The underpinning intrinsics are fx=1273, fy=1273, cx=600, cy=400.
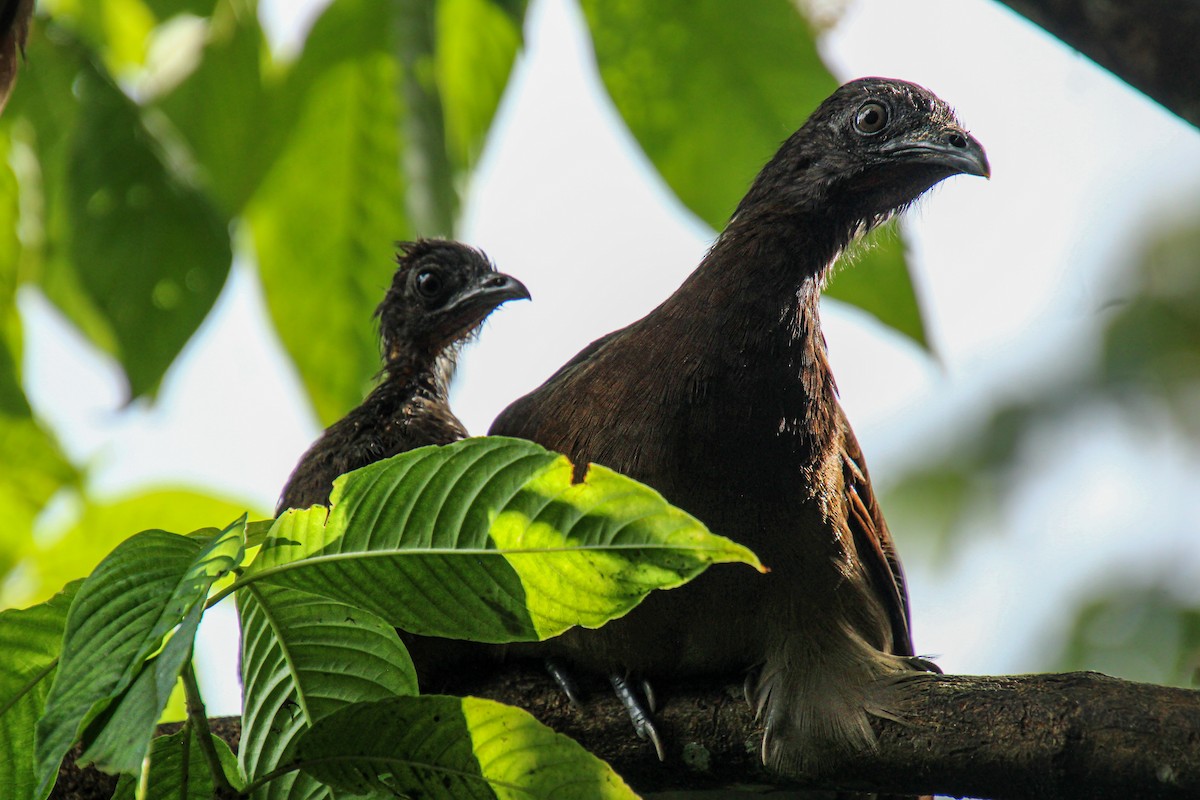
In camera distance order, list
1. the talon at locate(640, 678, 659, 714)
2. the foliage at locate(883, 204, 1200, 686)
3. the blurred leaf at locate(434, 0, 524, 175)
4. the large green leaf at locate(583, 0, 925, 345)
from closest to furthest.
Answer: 1. the talon at locate(640, 678, 659, 714)
2. the large green leaf at locate(583, 0, 925, 345)
3. the blurred leaf at locate(434, 0, 524, 175)
4. the foliage at locate(883, 204, 1200, 686)

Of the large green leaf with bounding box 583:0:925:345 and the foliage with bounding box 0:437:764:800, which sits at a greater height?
the large green leaf with bounding box 583:0:925:345

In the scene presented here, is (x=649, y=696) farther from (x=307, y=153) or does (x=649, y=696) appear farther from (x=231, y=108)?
(x=231, y=108)

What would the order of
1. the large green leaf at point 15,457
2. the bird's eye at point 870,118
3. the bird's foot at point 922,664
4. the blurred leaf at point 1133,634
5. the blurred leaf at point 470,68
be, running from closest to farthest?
the bird's foot at point 922,664 → the bird's eye at point 870,118 → the blurred leaf at point 470,68 → the large green leaf at point 15,457 → the blurred leaf at point 1133,634

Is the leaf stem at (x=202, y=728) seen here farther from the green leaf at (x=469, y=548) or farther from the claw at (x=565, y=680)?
the claw at (x=565, y=680)

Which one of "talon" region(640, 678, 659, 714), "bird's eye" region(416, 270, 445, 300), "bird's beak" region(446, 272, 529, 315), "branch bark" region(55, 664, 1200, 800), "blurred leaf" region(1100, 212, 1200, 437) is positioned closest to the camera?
"branch bark" region(55, 664, 1200, 800)

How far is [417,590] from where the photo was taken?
182cm

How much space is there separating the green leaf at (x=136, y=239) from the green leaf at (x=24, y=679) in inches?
58.9

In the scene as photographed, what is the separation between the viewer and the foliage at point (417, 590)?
1.72m

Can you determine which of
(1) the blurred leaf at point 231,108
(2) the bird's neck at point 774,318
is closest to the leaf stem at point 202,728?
(2) the bird's neck at point 774,318

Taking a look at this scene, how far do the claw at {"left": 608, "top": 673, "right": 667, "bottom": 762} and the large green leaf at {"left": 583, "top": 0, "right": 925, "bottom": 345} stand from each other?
1.17 metres

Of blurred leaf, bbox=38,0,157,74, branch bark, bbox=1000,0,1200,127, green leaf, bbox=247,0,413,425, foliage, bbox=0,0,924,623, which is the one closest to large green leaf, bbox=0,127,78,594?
foliage, bbox=0,0,924,623

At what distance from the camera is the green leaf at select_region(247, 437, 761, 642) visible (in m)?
1.78

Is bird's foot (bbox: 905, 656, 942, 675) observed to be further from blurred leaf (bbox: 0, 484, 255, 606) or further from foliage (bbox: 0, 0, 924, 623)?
blurred leaf (bbox: 0, 484, 255, 606)

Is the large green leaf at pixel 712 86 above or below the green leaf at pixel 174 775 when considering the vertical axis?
above
